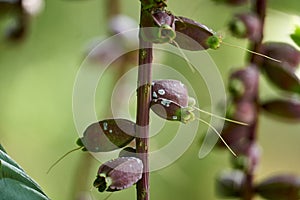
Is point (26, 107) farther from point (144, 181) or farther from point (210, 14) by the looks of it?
point (144, 181)

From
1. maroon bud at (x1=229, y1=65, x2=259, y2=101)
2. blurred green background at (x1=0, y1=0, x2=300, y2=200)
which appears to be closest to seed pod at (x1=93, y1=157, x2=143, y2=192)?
maroon bud at (x1=229, y1=65, x2=259, y2=101)

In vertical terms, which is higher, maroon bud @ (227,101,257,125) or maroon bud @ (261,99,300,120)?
maroon bud @ (261,99,300,120)

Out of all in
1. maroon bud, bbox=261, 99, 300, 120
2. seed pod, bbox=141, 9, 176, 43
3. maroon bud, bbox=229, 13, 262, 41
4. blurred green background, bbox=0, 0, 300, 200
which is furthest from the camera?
blurred green background, bbox=0, 0, 300, 200

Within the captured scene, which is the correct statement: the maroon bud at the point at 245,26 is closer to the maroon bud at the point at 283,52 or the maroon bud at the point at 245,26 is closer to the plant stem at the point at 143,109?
the maroon bud at the point at 283,52

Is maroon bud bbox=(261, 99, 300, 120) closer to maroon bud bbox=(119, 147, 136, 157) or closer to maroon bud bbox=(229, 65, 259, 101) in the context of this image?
maroon bud bbox=(229, 65, 259, 101)

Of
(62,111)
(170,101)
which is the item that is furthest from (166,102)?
(62,111)

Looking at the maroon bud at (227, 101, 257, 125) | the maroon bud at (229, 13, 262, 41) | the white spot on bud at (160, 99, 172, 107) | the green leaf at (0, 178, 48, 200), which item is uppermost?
the maroon bud at (229, 13, 262, 41)
